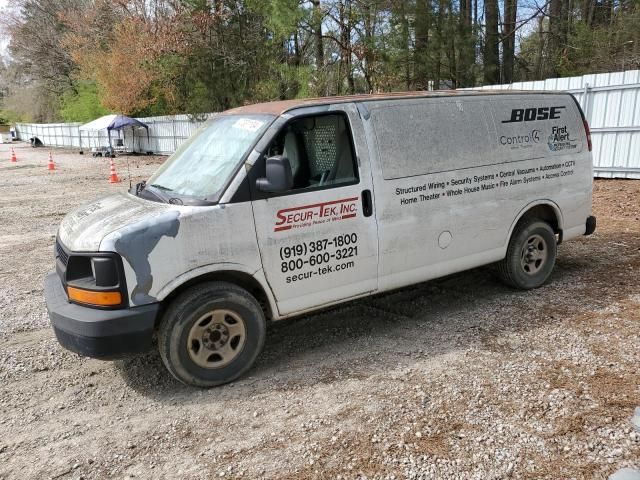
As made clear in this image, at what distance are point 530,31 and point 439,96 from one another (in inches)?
715

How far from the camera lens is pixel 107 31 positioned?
35.9m

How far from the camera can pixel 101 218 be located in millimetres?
4035

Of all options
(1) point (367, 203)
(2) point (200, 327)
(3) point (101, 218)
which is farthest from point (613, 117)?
(3) point (101, 218)

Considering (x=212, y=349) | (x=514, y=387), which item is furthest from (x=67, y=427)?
(x=514, y=387)

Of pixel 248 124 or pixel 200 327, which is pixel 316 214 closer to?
pixel 248 124

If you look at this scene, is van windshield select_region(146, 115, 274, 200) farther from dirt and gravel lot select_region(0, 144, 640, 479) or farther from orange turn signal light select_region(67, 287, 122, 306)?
dirt and gravel lot select_region(0, 144, 640, 479)

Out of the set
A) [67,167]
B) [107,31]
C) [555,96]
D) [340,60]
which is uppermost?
[107,31]

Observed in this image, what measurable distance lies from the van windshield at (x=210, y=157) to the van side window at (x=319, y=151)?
24cm

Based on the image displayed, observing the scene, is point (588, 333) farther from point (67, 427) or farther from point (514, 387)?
point (67, 427)

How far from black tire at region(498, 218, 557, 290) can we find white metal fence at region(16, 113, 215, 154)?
52.4 feet

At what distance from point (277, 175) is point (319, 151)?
2.05ft

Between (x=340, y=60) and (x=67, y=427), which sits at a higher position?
(x=340, y=60)

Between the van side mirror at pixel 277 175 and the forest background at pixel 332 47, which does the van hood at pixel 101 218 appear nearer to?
the van side mirror at pixel 277 175

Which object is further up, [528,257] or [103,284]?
[103,284]
